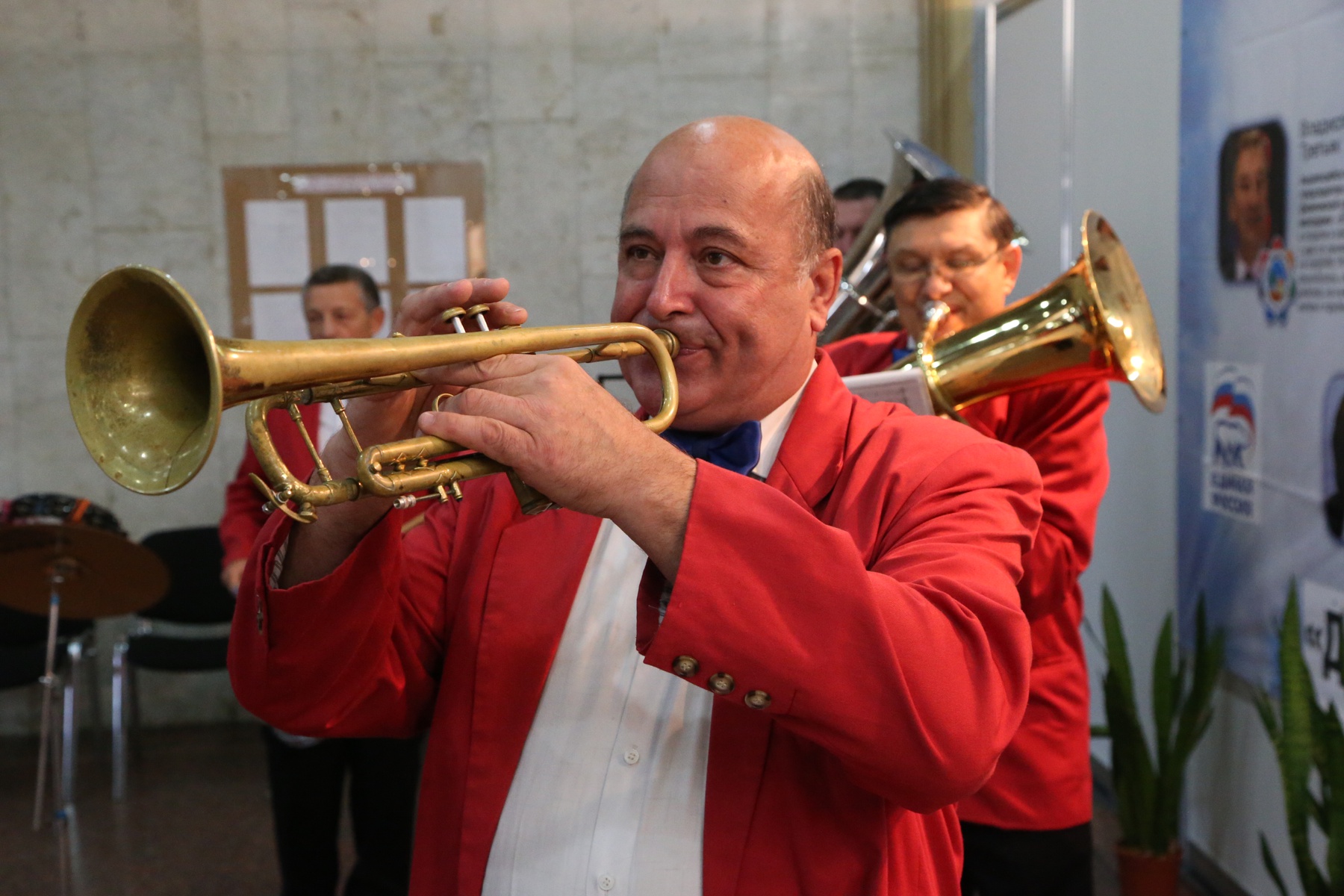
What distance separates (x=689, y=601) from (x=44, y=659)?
188 inches

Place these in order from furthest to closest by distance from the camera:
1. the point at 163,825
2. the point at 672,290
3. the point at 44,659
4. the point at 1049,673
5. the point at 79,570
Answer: the point at 44,659 < the point at 163,825 < the point at 79,570 < the point at 1049,673 < the point at 672,290

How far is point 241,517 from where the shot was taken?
3.79 meters

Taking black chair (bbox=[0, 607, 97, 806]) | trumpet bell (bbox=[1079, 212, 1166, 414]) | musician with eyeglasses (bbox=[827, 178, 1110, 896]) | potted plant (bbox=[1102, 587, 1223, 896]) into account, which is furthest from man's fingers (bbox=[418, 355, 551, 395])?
black chair (bbox=[0, 607, 97, 806])

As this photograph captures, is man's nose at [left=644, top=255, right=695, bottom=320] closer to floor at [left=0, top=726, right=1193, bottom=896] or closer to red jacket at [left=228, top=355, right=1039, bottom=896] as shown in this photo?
red jacket at [left=228, top=355, right=1039, bottom=896]

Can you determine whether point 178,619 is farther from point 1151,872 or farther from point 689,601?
point 689,601

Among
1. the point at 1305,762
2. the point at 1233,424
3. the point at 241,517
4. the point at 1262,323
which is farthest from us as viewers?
the point at 241,517

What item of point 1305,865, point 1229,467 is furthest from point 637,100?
point 1305,865

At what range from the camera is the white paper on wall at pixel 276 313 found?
5.79 m

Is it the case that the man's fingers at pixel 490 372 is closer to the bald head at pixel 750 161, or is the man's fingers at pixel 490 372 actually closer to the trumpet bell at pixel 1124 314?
the bald head at pixel 750 161

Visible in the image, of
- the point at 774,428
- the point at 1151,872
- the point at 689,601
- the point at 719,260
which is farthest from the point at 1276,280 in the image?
the point at 689,601

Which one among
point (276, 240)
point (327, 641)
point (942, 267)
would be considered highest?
point (276, 240)

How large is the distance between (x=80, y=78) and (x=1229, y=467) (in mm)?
5172

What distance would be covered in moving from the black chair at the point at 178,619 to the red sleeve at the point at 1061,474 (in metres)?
3.63

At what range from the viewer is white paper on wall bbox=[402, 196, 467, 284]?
578cm
